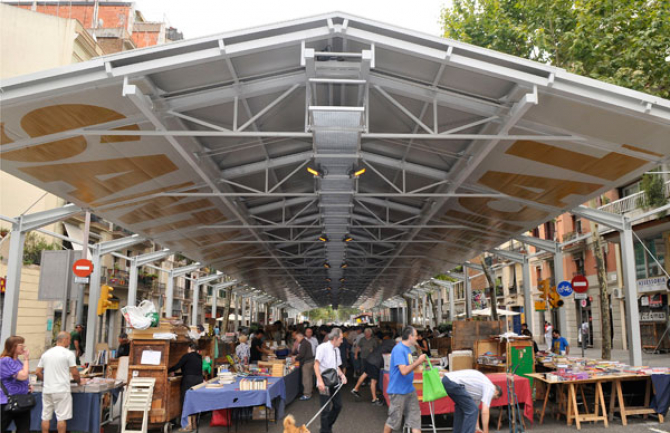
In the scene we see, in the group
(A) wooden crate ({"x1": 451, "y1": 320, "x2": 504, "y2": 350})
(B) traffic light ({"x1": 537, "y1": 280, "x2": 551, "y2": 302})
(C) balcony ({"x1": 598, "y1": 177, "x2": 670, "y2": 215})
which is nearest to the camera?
(A) wooden crate ({"x1": 451, "y1": 320, "x2": 504, "y2": 350})

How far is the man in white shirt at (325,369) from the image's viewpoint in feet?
27.8

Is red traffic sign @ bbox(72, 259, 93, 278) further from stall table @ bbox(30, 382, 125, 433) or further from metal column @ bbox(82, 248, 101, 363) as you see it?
stall table @ bbox(30, 382, 125, 433)

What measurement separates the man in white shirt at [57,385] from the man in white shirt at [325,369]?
3.84m

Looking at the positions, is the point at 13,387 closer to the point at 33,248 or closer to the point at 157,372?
the point at 157,372

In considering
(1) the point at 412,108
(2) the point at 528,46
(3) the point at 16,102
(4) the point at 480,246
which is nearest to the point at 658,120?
(1) the point at 412,108

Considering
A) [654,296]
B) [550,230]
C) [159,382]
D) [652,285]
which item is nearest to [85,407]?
[159,382]

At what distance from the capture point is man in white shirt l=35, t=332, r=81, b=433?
8430 millimetres

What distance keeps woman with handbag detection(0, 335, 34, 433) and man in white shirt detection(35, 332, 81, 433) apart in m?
0.27

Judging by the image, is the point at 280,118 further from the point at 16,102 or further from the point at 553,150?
the point at 553,150

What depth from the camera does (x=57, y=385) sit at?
845 centimetres

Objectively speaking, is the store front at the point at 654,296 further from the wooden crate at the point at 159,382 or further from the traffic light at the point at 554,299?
the wooden crate at the point at 159,382

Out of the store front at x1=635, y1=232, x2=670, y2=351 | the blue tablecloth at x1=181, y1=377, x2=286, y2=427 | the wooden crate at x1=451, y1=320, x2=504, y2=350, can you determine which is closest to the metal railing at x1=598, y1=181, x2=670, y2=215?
the store front at x1=635, y1=232, x2=670, y2=351

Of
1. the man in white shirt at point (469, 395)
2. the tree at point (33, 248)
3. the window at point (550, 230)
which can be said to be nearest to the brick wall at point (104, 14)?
the tree at point (33, 248)

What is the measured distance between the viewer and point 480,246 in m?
20.0
